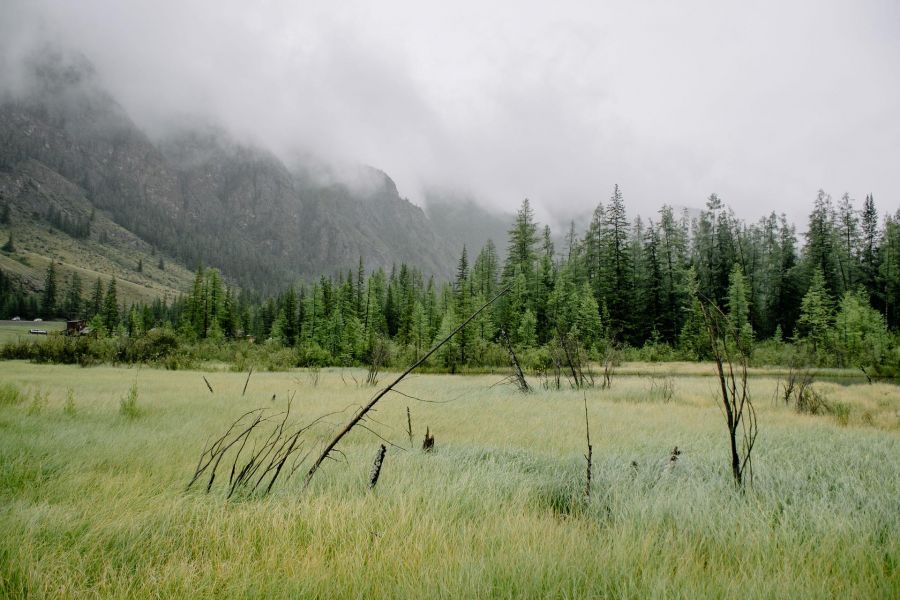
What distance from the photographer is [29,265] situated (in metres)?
140

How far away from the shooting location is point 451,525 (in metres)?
2.69

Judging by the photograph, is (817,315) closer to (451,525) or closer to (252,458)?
(451,525)

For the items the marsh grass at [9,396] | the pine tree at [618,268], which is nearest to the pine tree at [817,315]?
the pine tree at [618,268]

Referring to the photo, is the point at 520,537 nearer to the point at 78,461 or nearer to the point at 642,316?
the point at 78,461

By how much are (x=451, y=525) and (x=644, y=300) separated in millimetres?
51761

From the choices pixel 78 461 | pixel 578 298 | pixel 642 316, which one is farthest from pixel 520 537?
pixel 642 316

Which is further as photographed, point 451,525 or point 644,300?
point 644,300

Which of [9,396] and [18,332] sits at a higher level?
[18,332]

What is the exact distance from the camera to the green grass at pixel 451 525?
6.28 feet

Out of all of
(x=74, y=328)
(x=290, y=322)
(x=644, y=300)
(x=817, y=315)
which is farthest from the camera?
(x=290, y=322)

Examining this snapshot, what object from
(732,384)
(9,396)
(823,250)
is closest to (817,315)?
(823,250)

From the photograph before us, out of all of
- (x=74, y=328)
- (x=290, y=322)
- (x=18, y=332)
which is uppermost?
(x=290, y=322)

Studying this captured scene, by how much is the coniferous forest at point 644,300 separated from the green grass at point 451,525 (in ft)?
94.9

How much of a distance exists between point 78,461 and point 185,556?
2.67 m
